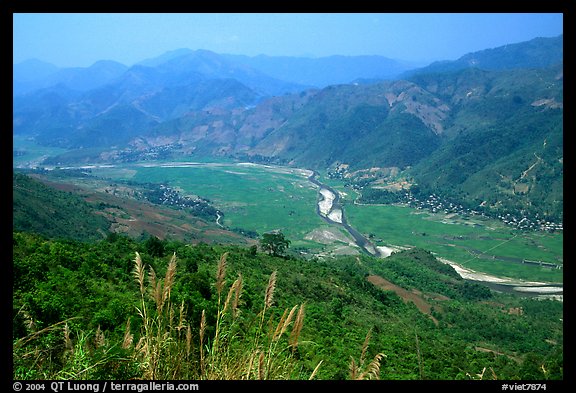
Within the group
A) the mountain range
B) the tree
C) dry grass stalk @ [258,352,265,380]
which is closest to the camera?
dry grass stalk @ [258,352,265,380]

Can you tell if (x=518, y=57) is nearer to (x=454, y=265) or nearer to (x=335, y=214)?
(x=335, y=214)

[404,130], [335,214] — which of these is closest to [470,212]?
[335,214]

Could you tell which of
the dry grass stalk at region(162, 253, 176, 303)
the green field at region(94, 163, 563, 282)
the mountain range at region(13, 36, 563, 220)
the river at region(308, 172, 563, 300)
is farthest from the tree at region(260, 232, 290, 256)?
the mountain range at region(13, 36, 563, 220)

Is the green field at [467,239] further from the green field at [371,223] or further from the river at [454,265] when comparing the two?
the river at [454,265]

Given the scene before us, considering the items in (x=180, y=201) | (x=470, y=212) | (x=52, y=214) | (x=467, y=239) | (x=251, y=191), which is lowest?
(x=467, y=239)

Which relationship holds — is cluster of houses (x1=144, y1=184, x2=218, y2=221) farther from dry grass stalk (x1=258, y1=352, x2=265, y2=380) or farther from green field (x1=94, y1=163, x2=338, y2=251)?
dry grass stalk (x1=258, y1=352, x2=265, y2=380)
